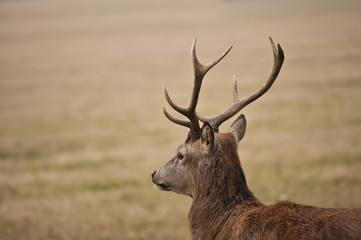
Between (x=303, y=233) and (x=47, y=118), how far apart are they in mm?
19953

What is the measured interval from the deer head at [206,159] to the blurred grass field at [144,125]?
4003 mm

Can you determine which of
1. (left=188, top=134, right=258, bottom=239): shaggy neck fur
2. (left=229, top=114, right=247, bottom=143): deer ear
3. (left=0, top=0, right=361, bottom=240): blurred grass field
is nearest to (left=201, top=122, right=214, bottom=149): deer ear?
(left=188, top=134, right=258, bottom=239): shaggy neck fur

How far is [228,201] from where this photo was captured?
16.6 feet

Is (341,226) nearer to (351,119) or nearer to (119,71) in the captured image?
(351,119)

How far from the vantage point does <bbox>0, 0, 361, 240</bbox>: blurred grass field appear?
1098 cm

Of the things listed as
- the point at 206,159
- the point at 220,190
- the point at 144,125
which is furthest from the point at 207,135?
the point at 144,125

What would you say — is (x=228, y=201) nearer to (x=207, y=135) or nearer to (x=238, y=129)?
(x=207, y=135)

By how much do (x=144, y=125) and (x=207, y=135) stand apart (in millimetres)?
15755

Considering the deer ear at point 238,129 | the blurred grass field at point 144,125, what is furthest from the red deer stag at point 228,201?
the blurred grass field at point 144,125

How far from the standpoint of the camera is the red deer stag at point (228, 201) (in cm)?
412

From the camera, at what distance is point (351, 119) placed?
18031 mm

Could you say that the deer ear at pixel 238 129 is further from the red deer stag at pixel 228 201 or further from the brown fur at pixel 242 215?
the brown fur at pixel 242 215

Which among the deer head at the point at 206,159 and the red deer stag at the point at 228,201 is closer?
the red deer stag at the point at 228,201

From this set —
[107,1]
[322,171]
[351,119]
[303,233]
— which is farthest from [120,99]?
[107,1]
